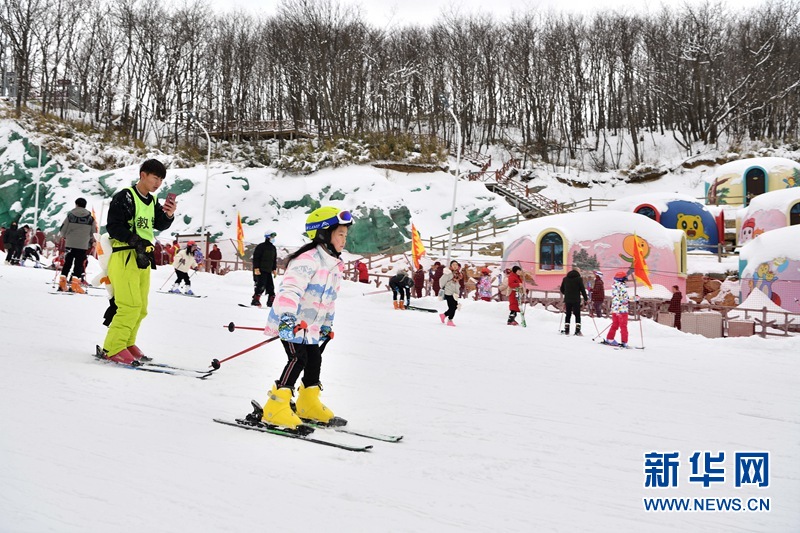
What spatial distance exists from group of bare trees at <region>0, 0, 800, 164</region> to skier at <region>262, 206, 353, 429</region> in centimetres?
4637

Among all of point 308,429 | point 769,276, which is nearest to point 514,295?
point 308,429

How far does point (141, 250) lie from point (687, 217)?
108 feet

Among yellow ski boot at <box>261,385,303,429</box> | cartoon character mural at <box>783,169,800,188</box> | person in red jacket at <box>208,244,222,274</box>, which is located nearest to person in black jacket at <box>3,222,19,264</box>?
person in red jacket at <box>208,244,222,274</box>

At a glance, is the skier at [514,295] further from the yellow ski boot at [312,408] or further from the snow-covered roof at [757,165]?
the snow-covered roof at [757,165]

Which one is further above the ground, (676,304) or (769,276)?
(769,276)

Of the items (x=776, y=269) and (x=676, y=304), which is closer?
(x=676, y=304)

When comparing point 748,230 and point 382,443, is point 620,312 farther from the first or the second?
point 748,230

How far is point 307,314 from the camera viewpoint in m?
4.43

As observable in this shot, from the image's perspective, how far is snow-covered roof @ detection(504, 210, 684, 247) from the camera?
24.8 m

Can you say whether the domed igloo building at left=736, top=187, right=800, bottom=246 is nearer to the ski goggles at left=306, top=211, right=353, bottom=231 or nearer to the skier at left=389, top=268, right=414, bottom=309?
the skier at left=389, top=268, right=414, bottom=309

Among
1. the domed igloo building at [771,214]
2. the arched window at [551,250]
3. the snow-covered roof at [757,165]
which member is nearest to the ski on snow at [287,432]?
the arched window at [551,250]

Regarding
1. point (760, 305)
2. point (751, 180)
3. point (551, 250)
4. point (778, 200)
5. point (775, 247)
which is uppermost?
point (751, 180)

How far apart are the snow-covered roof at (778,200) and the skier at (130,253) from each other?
31.5 metres

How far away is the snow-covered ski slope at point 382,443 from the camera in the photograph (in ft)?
9.66
